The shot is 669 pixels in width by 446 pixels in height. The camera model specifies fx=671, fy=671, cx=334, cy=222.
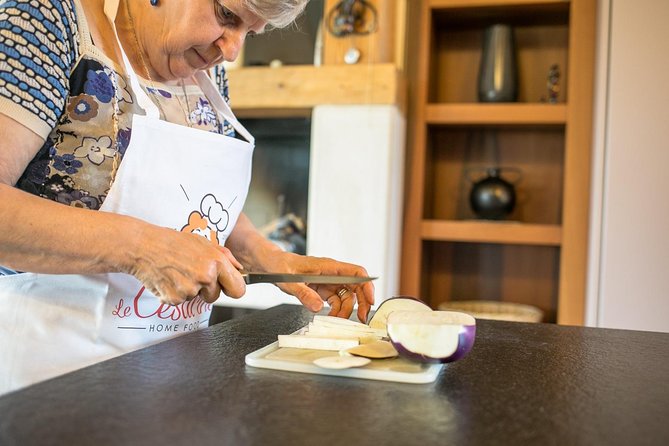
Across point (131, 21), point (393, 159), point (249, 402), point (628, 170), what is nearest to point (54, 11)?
point (131, 21)

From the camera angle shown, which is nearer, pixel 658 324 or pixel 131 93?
pixel 131 93

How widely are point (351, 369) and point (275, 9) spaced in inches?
22.7

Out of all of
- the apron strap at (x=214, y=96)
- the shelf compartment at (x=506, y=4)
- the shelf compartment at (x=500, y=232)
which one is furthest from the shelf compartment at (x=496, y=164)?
the apron strap at (x=214, y=96)

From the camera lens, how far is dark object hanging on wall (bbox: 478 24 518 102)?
2.55m

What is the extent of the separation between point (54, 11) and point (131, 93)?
6.7 inches

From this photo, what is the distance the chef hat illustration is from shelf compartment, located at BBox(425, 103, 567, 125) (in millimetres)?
1606

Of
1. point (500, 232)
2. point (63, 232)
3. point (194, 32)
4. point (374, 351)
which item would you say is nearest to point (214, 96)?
point (194, 32)

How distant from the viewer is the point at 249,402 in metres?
0.57

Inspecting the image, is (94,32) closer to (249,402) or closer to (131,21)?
(131,21)

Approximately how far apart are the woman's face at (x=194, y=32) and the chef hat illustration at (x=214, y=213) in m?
0.22

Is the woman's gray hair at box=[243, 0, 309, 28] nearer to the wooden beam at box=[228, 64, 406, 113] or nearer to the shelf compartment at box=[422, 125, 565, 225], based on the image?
the wooden beam at box=[228, 64, 406, 113]

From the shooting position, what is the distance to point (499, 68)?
256cm

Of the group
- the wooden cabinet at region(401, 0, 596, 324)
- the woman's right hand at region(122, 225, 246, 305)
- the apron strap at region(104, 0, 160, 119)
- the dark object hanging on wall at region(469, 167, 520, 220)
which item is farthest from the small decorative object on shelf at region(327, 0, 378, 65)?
the woman's right hand at region(122, 225, 246, 305)

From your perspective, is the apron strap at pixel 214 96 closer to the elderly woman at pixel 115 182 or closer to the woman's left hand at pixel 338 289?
the elderly woman at pixel 115 182
